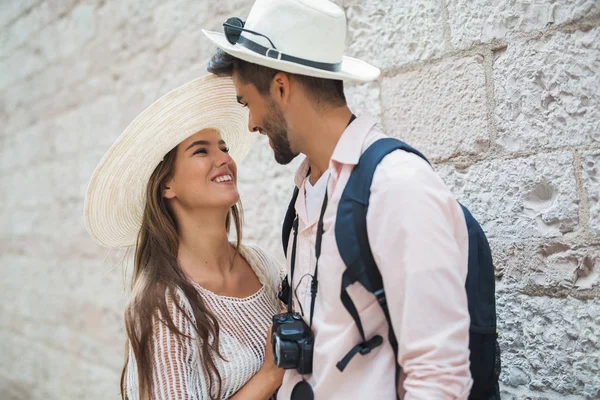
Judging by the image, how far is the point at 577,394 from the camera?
6.65 feet

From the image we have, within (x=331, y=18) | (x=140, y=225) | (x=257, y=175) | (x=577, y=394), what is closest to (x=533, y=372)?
(x=577, y=394)

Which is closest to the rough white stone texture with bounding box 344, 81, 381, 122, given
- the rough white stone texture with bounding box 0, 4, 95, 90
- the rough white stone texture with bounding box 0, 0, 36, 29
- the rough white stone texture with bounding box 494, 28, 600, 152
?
the rough white stone texture with bounding box 494, 28, 600, 152

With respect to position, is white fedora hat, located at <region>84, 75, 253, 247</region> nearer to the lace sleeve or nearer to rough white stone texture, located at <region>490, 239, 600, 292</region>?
the lace sleeve

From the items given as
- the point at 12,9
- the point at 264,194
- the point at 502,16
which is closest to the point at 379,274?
the point at 502,16

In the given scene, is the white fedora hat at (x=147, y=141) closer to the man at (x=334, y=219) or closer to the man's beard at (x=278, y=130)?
the man at (x=334, y=219)

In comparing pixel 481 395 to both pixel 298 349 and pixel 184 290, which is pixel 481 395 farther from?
pixel 184 290

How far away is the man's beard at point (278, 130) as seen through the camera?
69.2 inches

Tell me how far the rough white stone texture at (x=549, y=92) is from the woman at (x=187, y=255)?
3.19 ft

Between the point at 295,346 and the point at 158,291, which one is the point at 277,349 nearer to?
the point at 295,346

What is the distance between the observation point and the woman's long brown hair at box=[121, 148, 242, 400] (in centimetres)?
202

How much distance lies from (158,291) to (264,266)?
0.55 meters

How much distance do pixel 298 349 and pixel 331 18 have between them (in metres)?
0.89

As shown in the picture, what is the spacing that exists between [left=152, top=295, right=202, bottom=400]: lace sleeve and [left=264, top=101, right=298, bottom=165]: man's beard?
67 cm

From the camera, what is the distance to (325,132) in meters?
1.74
